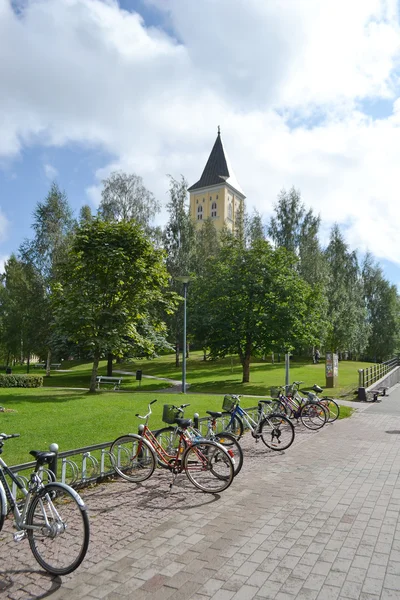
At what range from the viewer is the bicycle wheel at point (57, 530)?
4020 millimetres

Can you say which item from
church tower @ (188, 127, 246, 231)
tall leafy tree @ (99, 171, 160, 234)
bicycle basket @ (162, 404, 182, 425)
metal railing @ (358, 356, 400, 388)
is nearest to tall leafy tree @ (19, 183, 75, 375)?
tall leafy tree @ (99, 171, 160, 234)

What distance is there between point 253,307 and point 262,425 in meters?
16.1

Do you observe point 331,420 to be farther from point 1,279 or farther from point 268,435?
point 1,279

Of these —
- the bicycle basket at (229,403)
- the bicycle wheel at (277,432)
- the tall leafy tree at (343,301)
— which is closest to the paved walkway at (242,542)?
the bicycle wheel at (277,432)

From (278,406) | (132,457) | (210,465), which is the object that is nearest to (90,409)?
(278,406)

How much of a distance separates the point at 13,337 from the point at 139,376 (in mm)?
19197

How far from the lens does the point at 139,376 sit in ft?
89.7

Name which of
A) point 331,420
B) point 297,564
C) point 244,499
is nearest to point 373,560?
point 297,564

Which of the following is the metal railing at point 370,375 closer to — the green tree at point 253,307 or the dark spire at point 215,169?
the green tree at point 253,307

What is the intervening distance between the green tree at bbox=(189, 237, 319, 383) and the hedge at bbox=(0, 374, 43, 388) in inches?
358

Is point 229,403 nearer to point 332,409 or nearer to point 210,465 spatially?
point 210,465

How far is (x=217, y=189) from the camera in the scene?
301 feet

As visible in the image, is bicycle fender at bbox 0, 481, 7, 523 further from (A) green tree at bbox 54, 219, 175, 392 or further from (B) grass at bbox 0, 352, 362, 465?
(A) green tree at bbox 54, 219, 175, 392

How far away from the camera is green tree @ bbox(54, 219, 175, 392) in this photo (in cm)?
1802
